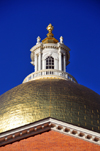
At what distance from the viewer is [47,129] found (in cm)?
3044

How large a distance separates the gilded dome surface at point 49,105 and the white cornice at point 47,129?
162cm

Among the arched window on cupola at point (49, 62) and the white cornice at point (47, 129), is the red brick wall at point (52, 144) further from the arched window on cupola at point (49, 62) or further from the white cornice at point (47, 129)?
the arched window on cupola at point (49, 62)

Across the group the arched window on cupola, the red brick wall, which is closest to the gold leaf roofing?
the arched window on cupola

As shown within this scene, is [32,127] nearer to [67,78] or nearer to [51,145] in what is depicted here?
[51,145]

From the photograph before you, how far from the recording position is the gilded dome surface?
107 feet

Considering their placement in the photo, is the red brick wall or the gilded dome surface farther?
the gilded dome surface

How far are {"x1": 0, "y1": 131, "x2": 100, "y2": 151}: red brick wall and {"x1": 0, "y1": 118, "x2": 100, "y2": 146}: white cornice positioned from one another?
0.80ft

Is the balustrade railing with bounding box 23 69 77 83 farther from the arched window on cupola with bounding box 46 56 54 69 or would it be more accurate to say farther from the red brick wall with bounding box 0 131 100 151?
the red brick wall with bounding box 0 131 100 151

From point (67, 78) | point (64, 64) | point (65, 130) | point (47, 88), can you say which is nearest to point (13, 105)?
point (47, 88)

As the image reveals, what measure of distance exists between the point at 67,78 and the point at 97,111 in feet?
28.0

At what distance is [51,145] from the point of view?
97.9 feet

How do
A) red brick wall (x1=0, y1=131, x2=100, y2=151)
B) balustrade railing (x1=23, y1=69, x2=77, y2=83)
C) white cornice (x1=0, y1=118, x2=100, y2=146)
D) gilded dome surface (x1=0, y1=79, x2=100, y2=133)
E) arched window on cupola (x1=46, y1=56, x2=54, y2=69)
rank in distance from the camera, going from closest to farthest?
red brick wall (x1=0, y1=131, x2=100, y2=151), white cornice (x1=0, y1=118, x2=100, y2=146), gilded dome surface (x1=0, y1=79, x2=100, y2=133), balustrade railing (x1=23, y1=69, x2=77, y2=83), arched window on cupola (x1=46, y1=56, x2=54, y2=69)

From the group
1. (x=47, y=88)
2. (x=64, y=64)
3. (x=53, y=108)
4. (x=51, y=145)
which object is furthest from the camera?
(x=64, y=64)

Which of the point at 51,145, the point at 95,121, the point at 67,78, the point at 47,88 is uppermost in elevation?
the point at 67,78
